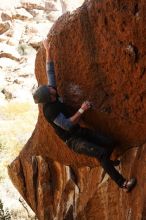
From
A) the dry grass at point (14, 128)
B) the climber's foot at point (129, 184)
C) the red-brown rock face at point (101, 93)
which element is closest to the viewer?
the red-brown rock face at point (101, 93)

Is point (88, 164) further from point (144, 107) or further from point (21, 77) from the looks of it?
point (21, 77)

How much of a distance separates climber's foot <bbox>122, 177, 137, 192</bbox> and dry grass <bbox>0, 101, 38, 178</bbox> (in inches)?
520

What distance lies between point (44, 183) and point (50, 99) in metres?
3.31


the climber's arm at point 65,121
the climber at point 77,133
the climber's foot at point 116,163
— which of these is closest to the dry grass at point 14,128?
the climber's foot at point 116,163

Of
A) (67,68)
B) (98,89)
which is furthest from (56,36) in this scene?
(98,89)

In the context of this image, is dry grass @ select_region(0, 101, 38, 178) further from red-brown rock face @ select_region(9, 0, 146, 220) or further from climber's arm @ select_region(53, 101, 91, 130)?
climber's arm @ select_region(53, 101, 91, 130)

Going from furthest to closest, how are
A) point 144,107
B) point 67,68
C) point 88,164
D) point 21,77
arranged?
1. point 21,77
2. point 88,164
3. point 67,68
4. point 144,107

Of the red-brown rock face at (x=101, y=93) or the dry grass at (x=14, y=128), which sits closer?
the red-brown rock face at (x=101, y=93)

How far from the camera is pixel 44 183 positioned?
8.94 meters

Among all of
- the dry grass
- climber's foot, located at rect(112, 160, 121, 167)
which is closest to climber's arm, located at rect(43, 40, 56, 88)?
climber's foot, located at rect(112, 160, 121, 167)

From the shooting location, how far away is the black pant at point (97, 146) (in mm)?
6152

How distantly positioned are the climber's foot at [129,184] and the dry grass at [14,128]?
13.2 m

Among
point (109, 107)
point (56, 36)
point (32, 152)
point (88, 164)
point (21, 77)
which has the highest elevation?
point (56, 36)

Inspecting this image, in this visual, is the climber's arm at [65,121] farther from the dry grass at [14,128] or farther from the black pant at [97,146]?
the dry grass at [14,128]
